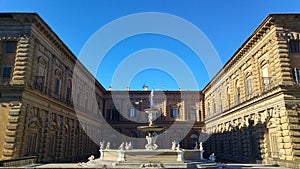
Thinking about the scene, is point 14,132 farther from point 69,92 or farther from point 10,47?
point 69,92

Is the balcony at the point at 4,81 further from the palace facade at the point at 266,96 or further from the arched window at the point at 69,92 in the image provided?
the palace facade at the point at 266,96

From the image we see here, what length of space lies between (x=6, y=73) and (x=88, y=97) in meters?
16.4

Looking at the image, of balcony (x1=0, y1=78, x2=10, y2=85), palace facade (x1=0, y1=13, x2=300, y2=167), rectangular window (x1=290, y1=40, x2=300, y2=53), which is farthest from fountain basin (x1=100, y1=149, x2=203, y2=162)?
rectangular window (x1=290, y1=40, x2=300, y2=53)

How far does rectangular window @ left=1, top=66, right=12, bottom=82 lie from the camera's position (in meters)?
17.4

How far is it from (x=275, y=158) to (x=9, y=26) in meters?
22.5

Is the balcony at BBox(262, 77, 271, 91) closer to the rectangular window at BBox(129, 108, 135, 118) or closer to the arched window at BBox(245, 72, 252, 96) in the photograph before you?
the arched window at BBox(245, 72, 252, 96)

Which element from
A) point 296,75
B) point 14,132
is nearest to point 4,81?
point 14,132

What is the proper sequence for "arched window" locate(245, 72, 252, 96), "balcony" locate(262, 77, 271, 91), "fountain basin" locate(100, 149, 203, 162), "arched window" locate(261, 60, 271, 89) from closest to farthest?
"fountain basin" locate(100, 149, 203, 162) → "balcony" locate(262, 77, 271, 91) → "arched window" locate(261, 60, 271, 89) → "arched window" locate(245, 72, 252, 96)

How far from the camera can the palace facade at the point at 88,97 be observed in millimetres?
16516

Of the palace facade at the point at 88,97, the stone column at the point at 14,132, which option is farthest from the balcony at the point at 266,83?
the stone column at the point at 14,132

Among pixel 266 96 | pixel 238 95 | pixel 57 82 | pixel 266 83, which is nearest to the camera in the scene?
pixel 266 96

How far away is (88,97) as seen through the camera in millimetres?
33719

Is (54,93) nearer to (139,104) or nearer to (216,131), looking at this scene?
(139,104)

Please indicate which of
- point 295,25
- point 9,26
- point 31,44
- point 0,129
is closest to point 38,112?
point 0,129
